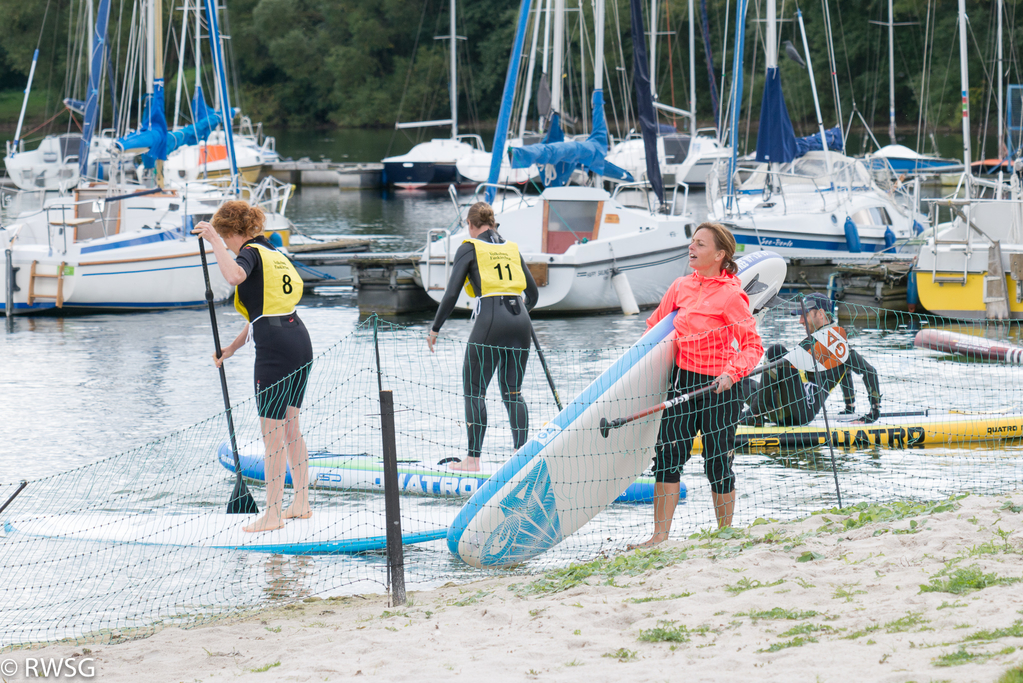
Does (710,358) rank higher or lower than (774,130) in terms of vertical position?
lower

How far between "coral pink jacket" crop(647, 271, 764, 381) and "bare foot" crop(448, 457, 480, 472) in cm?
216

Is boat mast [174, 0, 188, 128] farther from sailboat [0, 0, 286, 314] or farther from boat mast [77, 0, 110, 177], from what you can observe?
sailboat [0, 0, 286, 314]

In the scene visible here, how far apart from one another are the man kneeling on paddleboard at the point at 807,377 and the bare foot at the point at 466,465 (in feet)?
6.31

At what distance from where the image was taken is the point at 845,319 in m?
15.7

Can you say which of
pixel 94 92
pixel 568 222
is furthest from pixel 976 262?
pixel 94 92

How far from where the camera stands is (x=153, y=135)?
19141 millimetres

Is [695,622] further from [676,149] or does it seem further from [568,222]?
[676,149]

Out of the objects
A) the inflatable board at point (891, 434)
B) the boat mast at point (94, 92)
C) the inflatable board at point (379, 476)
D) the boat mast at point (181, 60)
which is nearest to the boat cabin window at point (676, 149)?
the boat mast at point (181, 60)

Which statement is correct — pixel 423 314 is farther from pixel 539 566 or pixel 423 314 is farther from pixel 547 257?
pixel 539 566

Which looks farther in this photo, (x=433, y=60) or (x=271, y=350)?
(x=433, y=60)

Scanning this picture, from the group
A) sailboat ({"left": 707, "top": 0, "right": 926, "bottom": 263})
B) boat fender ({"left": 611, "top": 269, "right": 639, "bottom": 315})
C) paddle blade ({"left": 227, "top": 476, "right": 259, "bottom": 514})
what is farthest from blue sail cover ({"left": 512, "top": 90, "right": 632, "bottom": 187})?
paddle blade ({"left": 227, "top": 476, "right": 259, "bottom": 514})

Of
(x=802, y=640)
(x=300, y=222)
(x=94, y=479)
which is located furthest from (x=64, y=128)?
(x=802, y=640)

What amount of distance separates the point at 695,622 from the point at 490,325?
3458mm

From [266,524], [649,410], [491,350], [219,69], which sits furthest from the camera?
[219,69]
